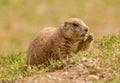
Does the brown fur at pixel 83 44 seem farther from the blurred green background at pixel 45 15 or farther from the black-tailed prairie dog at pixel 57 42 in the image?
the blurred green background at pixel 45 15

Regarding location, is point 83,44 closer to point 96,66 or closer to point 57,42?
point 57,42

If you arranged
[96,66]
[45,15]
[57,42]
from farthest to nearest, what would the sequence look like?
1. [45,15]
2. [57,42]
3. [96,66]

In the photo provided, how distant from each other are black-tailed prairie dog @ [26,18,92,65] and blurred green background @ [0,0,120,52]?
763 cm

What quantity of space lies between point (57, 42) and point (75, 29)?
1.09 ft

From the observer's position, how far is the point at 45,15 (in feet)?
64.3

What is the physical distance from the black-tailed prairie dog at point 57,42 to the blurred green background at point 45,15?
300 inches

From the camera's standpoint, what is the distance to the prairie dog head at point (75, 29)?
30.7ft

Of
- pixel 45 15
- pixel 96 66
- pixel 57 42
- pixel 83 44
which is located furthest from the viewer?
pixel 45 15

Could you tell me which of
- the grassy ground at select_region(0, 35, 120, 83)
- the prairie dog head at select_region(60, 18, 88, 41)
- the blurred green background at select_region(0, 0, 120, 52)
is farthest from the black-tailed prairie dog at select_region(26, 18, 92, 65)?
the blurred green background at select_region(0, 0, 120, 52)

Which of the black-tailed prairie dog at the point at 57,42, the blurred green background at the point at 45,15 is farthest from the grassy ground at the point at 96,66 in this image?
the blurred green background at the point at 45,15

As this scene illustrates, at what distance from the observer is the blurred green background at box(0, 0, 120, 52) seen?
1816cm

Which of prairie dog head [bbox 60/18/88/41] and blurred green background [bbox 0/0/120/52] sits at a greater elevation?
blurred green background [bbox 0/0/120/52]

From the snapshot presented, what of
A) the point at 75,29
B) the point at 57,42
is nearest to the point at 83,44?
the point at 75,29

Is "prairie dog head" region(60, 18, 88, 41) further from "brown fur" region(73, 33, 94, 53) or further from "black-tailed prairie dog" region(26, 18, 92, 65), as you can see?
"brown fur" region(73, 33, 94, 53)
